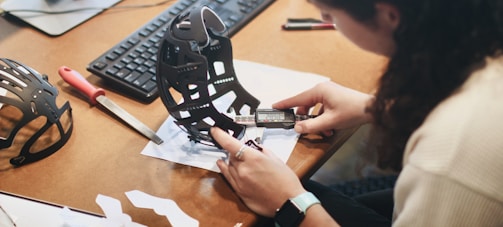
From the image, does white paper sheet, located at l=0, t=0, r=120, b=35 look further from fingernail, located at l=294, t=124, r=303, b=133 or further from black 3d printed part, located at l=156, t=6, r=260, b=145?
fingernail, located at l=294, t=124, r=303, b=133

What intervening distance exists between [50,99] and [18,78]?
0.06 meters

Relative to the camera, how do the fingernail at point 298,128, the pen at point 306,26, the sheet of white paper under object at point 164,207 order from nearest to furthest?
the sheet of white paper under object at point 164,207
the fingernail at point 298,128
the pen at point 306,26

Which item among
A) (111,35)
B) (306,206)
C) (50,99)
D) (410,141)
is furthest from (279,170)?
(111,35)

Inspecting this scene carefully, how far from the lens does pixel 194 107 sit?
0.73 metres

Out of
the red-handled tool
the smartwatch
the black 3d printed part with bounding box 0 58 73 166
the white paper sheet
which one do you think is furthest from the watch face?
the white paper sheet

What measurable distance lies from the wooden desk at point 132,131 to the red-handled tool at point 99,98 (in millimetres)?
13

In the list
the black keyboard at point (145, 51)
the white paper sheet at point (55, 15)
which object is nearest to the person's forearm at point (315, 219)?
the black keyboard at point (145, 51)

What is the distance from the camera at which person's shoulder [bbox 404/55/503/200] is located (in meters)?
0.54

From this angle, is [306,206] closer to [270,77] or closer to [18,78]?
[270,77]

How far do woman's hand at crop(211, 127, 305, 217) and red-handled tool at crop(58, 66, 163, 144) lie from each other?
13cm

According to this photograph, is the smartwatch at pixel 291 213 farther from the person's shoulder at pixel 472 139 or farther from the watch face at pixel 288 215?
the person's shoulder at pixel 472 139

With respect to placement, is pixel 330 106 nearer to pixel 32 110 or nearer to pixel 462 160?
pixel 462 160

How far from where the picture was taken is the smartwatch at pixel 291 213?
0.70m

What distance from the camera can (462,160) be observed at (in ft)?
1.77
